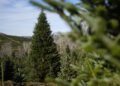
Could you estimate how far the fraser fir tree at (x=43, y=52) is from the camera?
52562 mm

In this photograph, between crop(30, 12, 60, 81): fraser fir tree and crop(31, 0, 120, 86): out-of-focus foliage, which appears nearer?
crop(31, 0, 120, 86): out-of-focus foliage

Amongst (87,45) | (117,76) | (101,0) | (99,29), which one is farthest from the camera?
(117,76)

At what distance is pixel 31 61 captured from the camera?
54.8 metres

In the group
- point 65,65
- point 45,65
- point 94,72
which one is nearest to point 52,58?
point 45,65

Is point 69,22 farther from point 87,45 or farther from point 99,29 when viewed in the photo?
point 99,29

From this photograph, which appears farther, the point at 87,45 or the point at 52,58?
Result: the point at 52,58

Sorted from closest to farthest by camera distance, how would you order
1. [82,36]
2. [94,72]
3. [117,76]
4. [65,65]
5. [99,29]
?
1. [99,29]
2. [82,36]
3. [117,76]
4. [94,72]
5. [65,65]

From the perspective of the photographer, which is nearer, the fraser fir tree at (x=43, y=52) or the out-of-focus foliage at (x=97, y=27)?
the out-of-focus foliage at (x=97, y=27)

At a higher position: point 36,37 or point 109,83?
point 36,37

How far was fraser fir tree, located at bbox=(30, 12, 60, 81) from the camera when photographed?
52.6 metres

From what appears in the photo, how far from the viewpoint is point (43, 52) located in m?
54.6

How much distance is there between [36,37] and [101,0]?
53.6 meters

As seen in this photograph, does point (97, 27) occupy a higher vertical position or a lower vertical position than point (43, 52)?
lower

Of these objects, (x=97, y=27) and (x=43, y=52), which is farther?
(x=43, y=52)
